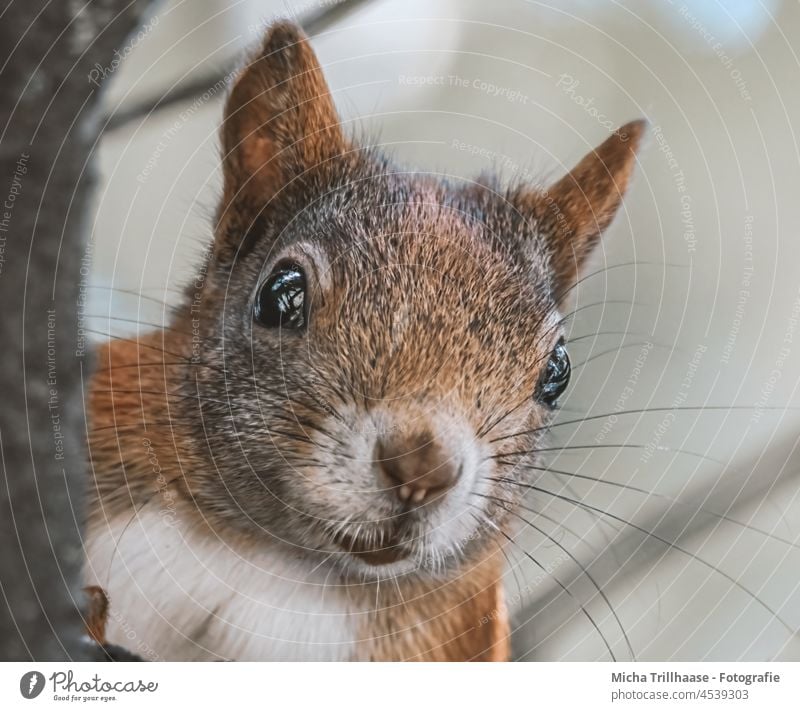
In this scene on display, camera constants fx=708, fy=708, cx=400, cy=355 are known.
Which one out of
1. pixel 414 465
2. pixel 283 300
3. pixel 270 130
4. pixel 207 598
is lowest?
pixel 207 598

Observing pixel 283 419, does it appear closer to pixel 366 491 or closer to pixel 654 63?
pixel 366 491

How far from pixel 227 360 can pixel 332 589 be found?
197 millimetres

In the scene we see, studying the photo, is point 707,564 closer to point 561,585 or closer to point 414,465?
point 561,585

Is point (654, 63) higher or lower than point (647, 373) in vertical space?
higher

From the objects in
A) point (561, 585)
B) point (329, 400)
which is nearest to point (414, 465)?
→ point (329, 400)

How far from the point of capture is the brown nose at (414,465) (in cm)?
49

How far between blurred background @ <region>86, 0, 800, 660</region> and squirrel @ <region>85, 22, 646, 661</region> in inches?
1.0

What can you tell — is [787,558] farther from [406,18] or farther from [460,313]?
[406,18]

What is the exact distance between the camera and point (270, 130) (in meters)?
0.54

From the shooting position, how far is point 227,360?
1.73ft

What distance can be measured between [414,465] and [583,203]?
0.83 ft
